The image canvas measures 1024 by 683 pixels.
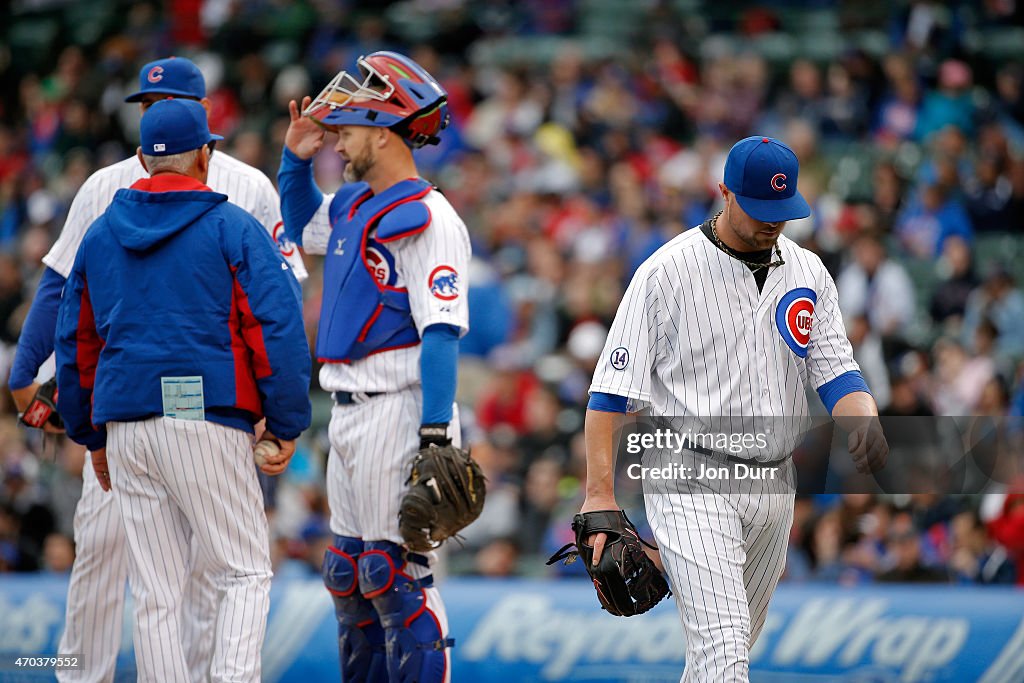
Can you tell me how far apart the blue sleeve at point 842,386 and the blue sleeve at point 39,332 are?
9.67ft

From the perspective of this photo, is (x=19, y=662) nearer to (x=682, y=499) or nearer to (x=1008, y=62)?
(x=682, y=499)

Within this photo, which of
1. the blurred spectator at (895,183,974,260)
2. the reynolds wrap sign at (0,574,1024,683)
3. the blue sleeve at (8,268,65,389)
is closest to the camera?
the blue sleeve at (8,268,65,389)

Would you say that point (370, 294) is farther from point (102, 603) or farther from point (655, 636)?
point (655, 636)

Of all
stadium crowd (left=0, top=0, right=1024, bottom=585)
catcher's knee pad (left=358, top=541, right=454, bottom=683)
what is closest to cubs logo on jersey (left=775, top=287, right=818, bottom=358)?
catcher's knee pad (left=358, top=541, right=454, bottom=683)

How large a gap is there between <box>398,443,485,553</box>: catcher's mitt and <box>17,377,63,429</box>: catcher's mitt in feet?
5.13

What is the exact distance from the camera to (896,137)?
13.1 m

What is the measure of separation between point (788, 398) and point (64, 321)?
8.28 feet

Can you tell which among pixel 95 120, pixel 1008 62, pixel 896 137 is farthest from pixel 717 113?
pixel 95 120

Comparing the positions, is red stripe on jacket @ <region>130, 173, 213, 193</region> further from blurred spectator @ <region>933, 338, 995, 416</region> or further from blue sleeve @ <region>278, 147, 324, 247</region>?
blurred spectator @ <region>933, 338, 995, 416</region>

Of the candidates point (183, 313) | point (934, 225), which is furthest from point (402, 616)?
point (934, 225)

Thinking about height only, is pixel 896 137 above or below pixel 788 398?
above

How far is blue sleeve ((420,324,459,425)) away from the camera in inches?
203

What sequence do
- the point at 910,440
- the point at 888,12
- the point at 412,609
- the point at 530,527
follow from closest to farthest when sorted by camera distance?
1. the point at 412,609
2. the point at 910,440
3. the point at 530,527
4. the point at 888,12

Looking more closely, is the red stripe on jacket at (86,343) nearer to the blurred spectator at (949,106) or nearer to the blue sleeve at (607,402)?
the blue sleeve at (607,402)
